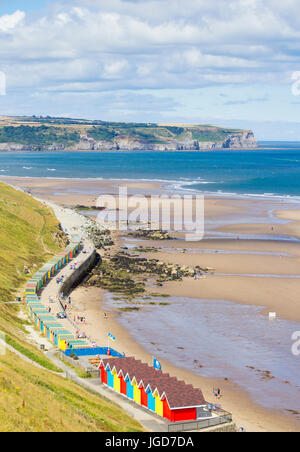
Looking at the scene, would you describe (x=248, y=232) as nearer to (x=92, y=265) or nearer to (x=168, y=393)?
(x=92, y=265)

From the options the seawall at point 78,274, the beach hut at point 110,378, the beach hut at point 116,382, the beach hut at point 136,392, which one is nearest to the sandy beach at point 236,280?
the seawall at point 78,274

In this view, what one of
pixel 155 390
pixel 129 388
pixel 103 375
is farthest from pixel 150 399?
pixel 103 375

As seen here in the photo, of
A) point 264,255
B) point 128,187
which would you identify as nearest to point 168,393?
point 264,255

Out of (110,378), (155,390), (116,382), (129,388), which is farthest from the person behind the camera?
(110,378)

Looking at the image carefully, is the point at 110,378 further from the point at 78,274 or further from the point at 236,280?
the point at 236,280

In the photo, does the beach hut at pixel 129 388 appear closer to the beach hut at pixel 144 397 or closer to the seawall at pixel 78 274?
the beach hut at pixel 144 397

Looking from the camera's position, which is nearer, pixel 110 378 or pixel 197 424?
pixel 197 424

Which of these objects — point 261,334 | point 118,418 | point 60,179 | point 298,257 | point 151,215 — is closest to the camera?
point 118,418
